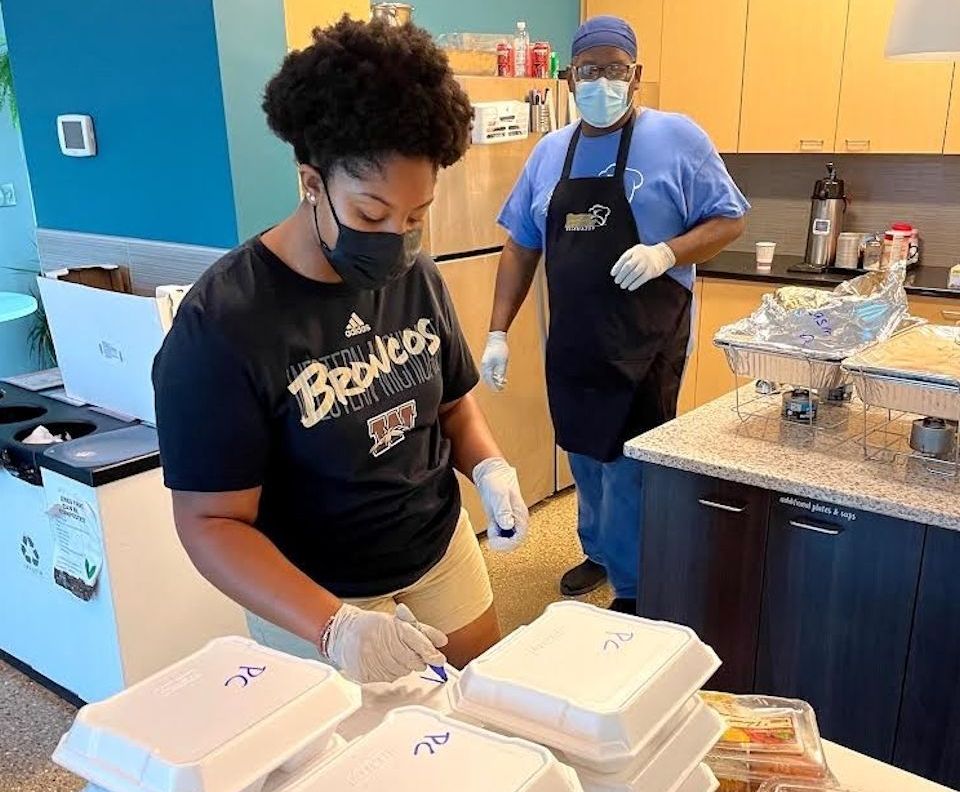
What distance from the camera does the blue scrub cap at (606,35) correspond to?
87.0 inches

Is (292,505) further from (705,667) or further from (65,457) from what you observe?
(65,457)

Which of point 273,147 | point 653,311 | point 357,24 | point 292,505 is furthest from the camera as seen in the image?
point 653,311

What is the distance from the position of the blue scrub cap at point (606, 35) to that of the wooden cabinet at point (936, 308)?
4.91 feet

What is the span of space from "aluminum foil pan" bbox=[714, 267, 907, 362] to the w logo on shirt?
67cm

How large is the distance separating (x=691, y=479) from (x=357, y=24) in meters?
1.00

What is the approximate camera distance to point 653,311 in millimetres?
2266

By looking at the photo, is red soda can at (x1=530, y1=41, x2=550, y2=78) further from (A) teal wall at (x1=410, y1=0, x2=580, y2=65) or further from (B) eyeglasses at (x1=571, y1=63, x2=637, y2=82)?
(B) eyeglasses at (x1=571, y1=63, x2=637, y2=82)

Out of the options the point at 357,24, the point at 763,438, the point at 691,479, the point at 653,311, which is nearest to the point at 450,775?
the point at 357,24

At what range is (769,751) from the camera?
866 mm

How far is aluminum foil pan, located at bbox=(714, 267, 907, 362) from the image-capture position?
1.57 m

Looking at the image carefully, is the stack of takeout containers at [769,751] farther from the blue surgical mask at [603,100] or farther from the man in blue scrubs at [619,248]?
the blue surgical mask at [603,100]

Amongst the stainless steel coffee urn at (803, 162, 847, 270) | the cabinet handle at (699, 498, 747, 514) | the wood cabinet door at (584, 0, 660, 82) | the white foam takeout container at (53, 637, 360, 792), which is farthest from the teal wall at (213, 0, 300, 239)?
the stainless steel coffee urn at (803, 162, 847, 270)

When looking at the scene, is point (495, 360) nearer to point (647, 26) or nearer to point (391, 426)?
point (391, 426)

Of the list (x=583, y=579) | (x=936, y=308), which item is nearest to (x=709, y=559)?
(x=583, y=579)
